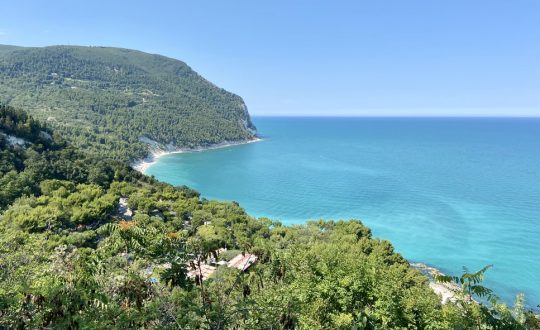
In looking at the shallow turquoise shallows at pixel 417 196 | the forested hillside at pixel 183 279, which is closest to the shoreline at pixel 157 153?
the shallow turquoise shallows at pixel 417 196

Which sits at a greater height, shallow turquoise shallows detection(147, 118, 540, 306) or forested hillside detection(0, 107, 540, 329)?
forested hillside detection(0, 107, 540, 329)

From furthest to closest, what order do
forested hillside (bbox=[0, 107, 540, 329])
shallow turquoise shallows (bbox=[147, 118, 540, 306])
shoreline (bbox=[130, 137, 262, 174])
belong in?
shoreline (bbox=[130, 137, 262, 174]), shallow turquoise shallows (bbox=[147, 118, 540, 306]), forested hillside (bbox=[0, 107, 540, 329])

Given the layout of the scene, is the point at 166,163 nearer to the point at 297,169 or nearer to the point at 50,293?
the point at 297,169

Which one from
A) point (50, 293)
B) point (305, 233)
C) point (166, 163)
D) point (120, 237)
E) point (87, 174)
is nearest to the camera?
point (50, 293)

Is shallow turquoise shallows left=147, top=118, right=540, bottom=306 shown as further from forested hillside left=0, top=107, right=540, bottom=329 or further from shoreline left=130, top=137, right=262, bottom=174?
forested hillside left=0, top=107, right=540, bottom=329

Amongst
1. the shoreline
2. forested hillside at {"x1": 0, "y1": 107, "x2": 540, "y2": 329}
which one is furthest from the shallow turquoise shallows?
forested hillside at {"x1": 0, "y1": 107, "x2": 540, "y2": 329}

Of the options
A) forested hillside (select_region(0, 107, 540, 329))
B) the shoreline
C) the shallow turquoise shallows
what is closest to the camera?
forested hillside (select_region(0, 107, 540, 329))

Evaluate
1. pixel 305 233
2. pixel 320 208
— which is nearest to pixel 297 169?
pixel 320 208
